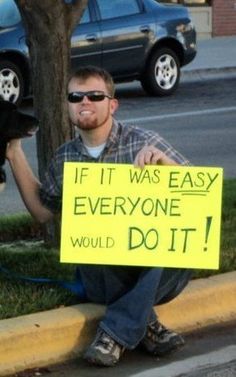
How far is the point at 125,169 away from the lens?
4805 mm

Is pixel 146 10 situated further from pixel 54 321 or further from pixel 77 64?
pixel 54 321

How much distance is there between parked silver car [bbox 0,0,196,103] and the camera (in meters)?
14.1

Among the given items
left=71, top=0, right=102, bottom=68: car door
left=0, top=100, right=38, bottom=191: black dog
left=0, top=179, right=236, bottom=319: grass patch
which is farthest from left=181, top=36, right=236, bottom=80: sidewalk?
left=0, top=100, right=38, bottom=191: black dog

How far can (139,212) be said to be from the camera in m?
4.86

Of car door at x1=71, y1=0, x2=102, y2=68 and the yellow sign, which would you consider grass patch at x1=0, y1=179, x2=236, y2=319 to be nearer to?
the yellow sign

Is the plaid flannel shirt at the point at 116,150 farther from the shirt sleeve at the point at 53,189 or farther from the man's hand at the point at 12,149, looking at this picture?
the man's hand at the point at 12,149

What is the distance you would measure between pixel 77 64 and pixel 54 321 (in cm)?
994

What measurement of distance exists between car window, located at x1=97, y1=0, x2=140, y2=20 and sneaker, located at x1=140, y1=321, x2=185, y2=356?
10470 mm

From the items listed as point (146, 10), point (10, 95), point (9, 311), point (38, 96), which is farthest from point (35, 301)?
point (146, 10)

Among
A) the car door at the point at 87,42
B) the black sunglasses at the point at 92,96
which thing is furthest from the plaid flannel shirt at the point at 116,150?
the car door at the point at 87,42

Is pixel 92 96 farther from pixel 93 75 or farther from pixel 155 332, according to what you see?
pixel 155 332

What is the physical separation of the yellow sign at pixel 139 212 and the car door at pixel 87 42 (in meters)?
9.62

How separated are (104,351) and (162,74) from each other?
38.0 feet

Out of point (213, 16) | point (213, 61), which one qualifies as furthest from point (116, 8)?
point (213, 16)
